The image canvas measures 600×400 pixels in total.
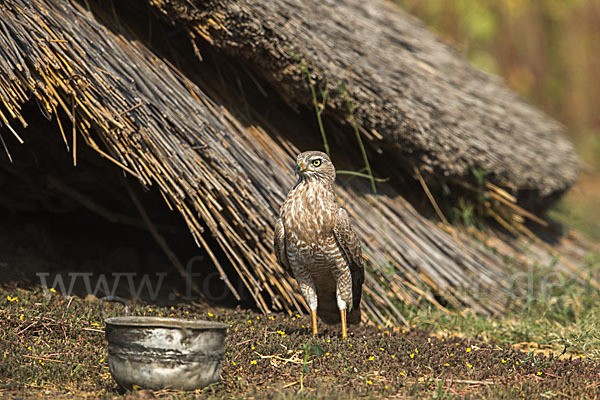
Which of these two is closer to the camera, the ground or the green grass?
the ground

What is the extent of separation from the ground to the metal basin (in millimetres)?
87

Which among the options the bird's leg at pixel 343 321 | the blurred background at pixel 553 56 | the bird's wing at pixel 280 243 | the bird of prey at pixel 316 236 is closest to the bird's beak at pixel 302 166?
the bird of prey at pixel 316 236

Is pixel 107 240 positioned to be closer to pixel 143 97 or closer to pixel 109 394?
pixel 143 97

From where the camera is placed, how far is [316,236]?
13.6 feet

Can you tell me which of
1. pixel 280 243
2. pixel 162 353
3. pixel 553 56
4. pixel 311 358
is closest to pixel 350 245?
pixel 280 243

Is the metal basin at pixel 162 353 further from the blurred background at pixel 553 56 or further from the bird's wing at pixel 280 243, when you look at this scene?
the blurred background at pixel 553 56

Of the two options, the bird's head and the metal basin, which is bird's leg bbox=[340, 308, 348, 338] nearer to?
the bird's head

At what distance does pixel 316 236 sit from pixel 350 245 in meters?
0.26

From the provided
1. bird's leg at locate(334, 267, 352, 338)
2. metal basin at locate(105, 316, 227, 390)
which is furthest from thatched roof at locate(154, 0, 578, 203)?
metal basin at locate(105, 316, 227, 390)

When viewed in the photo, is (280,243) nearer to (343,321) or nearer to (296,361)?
(343,321)

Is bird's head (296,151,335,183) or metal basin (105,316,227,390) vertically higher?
bird's head (296,151,335,183)

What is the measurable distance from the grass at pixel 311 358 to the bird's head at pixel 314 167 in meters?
1.06

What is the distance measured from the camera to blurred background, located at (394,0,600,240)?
16.6 meters

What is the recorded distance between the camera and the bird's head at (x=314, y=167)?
4.07 m
